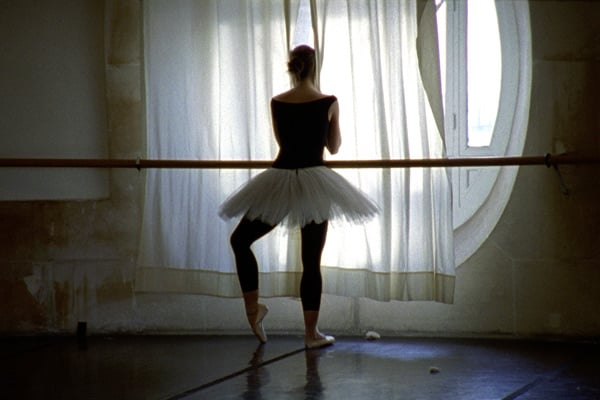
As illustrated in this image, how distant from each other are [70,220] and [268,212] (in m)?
1.39

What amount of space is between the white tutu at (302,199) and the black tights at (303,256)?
0.07 meters

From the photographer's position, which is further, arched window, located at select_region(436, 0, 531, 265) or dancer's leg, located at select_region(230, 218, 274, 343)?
arched window, located at select_region(436, 0, 531, 265)

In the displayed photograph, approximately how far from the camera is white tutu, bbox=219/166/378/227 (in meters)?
4.41

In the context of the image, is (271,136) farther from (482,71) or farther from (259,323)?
(482,71)

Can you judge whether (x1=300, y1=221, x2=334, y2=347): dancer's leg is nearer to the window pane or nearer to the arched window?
the arched window

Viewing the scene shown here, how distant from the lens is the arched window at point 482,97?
16.3 feet

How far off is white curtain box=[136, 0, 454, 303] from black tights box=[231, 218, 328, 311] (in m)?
0.14

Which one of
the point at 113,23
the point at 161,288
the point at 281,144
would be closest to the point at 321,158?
the point at 281,144

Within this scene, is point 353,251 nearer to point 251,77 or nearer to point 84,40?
point 251,77

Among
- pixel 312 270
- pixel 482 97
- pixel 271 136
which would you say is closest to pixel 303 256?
pixel 312 270

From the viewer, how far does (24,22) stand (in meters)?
5.30

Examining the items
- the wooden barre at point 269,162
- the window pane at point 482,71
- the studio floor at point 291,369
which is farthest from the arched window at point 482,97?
the studio floor at point 291,369

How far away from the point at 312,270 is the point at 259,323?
0.46m

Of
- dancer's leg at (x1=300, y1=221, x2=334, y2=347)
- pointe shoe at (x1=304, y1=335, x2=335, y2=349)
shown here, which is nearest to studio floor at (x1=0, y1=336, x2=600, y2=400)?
pointe shoe at (x1=304, y1=335, x2=335, y2=349)
